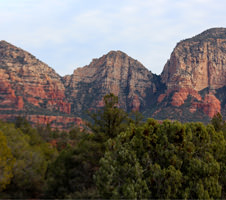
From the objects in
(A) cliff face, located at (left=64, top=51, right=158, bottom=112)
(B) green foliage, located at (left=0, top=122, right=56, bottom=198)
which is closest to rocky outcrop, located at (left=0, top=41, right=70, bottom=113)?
(A) cliff face, located at (left=64, top=51, right=158, bottom=112)

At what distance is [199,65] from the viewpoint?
144 meters

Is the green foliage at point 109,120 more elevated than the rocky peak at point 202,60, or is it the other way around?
the rocky peak at point 202,60

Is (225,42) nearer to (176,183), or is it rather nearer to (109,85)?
(109,85)

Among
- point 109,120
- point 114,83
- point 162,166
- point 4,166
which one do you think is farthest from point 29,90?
point 162,166

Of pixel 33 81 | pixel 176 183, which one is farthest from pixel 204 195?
pixel 33 81

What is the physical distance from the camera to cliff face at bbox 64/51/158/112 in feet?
539

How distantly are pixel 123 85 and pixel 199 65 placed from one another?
174 feet

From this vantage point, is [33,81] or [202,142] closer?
[202,142]

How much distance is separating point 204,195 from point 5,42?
488ft

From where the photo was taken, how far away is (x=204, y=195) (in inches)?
434

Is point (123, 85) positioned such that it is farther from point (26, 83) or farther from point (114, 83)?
point (26, 83)

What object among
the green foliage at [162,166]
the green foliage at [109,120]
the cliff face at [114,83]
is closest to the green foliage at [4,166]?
the green foliage at [109,120]

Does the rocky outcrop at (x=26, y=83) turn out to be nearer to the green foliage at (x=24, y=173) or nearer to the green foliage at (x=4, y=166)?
the green foliage at (x=24, y=173)

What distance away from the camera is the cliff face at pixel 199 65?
13288 centimetres
